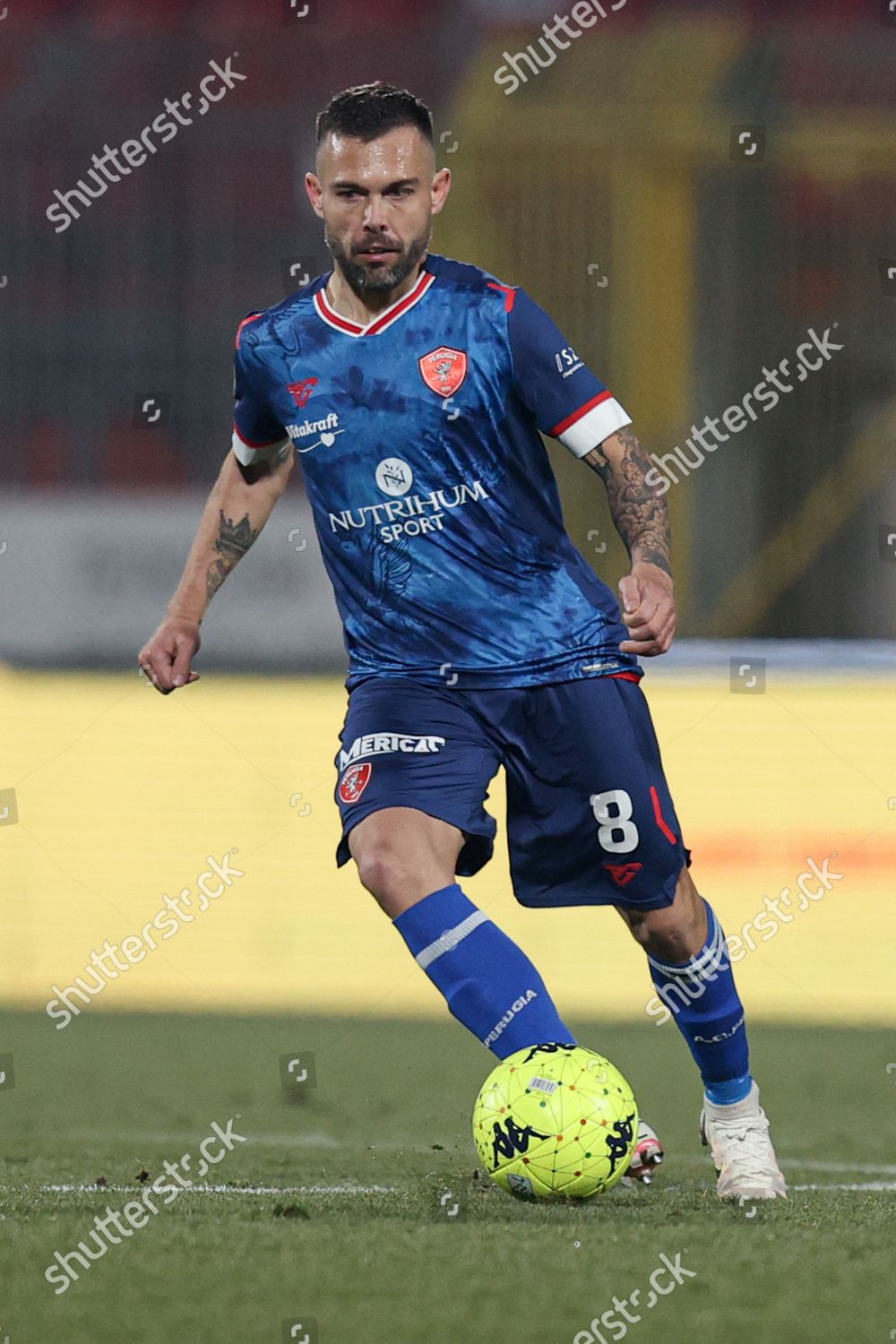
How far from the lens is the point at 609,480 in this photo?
3.86 m

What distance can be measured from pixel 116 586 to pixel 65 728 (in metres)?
1.27

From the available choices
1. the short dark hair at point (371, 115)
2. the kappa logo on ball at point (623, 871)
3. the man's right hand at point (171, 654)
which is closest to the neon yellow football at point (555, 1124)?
the kappa logo on ball at point (623, 871)

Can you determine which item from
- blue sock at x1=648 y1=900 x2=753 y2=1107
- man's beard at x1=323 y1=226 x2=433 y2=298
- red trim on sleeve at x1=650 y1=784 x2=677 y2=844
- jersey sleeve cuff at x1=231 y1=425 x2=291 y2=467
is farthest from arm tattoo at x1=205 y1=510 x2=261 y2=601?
blue sock at x1=648 y1=900 x2=753 y2=1107

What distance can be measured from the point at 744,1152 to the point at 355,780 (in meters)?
1.02

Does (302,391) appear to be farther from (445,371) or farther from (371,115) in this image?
(371,115)

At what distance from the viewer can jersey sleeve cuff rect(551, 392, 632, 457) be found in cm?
382

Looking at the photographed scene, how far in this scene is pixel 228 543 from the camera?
434 centimetres

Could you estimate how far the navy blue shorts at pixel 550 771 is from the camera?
384 cm

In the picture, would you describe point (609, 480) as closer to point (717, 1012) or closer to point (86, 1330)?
point (717, 1012)

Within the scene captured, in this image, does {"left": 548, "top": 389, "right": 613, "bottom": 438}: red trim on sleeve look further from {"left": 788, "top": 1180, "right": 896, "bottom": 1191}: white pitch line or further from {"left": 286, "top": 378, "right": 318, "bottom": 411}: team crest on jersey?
{"left": 788, "top": 1180, "right": 896, "bottom": 1191}: white pitch line

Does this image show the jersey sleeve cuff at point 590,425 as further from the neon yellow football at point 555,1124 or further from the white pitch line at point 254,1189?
the white pitch line at point 254,1189

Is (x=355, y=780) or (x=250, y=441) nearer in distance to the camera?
(x=355, y=780)

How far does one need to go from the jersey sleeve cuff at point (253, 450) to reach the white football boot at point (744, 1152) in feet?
4.93

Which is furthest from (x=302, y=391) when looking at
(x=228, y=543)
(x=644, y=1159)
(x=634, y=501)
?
(x=644, y=1159)
